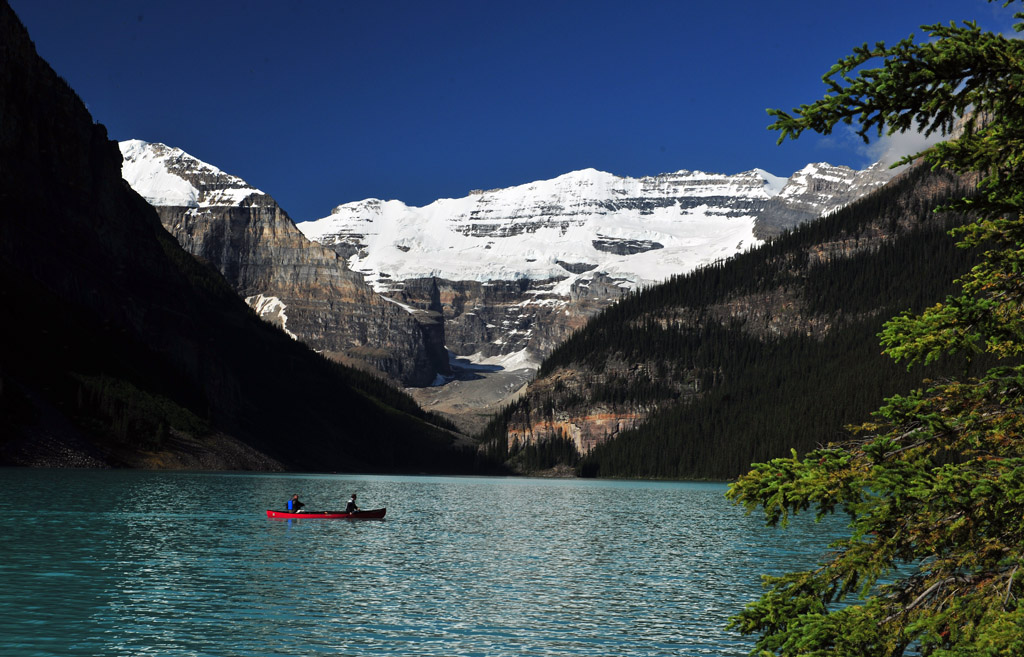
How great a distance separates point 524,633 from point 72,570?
29100mm

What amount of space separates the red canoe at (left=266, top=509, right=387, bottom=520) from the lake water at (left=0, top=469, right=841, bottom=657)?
1237 millimetres

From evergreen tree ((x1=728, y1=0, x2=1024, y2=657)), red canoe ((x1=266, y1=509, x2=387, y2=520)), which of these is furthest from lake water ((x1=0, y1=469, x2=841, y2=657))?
evergreen tree ((x1=728, y1=0, x2=1024, y2=657))

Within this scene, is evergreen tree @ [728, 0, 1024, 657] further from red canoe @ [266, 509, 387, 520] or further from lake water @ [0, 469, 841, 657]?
red canoe @ [266, 509, 387, 520]

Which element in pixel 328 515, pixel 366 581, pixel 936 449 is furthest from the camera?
pixel 328 515

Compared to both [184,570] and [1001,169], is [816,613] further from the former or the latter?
[184,570]

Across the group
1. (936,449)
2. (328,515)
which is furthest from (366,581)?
(328,515)

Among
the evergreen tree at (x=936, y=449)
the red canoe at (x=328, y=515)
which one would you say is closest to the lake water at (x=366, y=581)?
the red canoe at (x=328, y=515)

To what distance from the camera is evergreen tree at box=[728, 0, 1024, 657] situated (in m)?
14.8

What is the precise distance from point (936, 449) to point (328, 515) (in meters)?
93.8

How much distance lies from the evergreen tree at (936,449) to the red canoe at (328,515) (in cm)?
8862

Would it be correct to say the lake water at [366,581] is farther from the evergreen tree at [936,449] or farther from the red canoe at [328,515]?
the evergreen tree at [936,449]

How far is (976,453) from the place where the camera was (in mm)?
15594

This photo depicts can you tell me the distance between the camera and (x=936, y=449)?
15.7 metres

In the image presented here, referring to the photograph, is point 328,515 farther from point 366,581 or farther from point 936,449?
point 936,449
